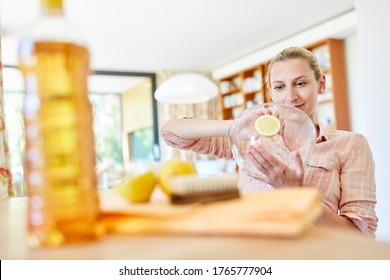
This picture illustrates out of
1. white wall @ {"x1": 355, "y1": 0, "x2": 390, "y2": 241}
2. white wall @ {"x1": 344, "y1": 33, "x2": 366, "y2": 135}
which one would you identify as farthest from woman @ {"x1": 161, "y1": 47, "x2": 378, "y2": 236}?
white wall @ {"x1": 344, "y1": 33, "x2": 366, "y2": 135}

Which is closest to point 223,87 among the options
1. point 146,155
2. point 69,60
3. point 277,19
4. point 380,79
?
point 146,155

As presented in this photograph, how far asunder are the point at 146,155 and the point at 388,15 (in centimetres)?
451

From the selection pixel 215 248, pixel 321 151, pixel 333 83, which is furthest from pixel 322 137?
pixel 333 83

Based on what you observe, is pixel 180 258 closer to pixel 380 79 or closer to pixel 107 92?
pixel 380 79

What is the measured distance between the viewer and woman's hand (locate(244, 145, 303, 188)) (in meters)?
0.66

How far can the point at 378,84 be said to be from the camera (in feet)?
5.65

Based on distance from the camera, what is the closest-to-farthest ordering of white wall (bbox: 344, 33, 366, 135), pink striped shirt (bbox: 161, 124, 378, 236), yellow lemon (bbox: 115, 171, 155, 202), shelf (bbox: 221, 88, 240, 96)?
1. yellow lemon (bbox: 115, 171, 155, 202)
2. pink striped shirt (bbox: 161, 124, 378, 236)
3. white wall (bbox: 344, 33, 366, 135)
4. shelf (bbox: 221, 88, 240, 96)

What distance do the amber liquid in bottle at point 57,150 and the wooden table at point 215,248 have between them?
0.05ft

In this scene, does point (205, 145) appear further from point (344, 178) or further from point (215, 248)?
point (215, 248)

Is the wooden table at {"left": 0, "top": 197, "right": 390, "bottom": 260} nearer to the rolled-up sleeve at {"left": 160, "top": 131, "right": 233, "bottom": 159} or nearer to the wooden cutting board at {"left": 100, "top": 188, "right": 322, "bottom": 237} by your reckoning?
the wooden cutting board at {"left": 100, "top": 188, "right": 322, "bottom": 237}

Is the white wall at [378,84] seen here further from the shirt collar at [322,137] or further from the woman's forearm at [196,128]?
the woman's forearm at [196,128]

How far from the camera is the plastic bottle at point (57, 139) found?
310 mm

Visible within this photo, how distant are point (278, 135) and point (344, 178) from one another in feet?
1.33

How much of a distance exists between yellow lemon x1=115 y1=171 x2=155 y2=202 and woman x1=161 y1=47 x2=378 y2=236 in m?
0.46
